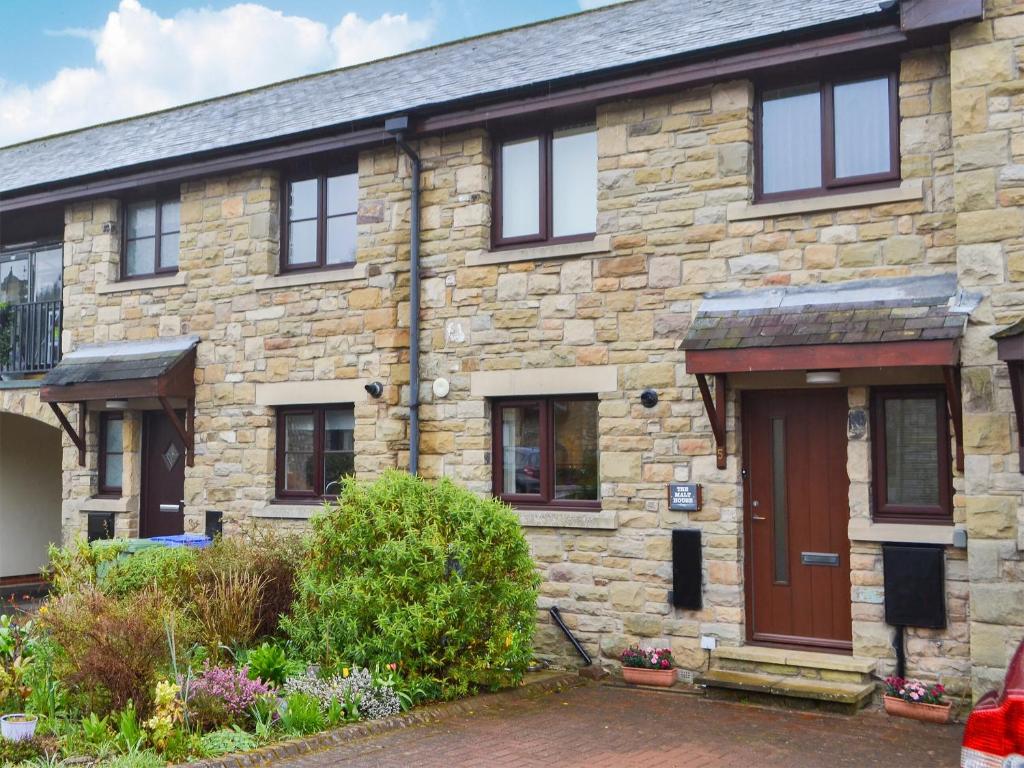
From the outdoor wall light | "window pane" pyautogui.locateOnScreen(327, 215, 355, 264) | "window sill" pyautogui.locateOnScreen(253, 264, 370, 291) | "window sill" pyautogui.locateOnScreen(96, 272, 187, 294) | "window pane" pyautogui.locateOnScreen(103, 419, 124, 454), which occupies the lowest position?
"window pane" pyautogui.locateOnScreen(103, 419, 124, 454)

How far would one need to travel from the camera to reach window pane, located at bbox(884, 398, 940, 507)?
27.3 ft

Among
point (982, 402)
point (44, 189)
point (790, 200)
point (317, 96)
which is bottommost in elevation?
point (982, 402)

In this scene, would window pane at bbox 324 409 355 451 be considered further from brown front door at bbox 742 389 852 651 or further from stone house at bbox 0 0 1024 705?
brown front door at bbox 742 389 852 651

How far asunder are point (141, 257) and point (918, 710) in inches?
409

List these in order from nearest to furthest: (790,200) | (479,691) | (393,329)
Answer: (479,691) < (790,200) < (393,329)

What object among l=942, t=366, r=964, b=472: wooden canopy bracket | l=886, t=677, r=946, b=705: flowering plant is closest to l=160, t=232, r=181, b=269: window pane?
l=942, t=366, r=964, b=472: wooden canopy bracket

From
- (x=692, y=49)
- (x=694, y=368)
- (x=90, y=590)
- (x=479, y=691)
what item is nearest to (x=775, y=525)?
(x=694, y=368)

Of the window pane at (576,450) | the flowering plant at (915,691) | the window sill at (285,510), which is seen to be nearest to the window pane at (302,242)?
the window sill at (285,510)

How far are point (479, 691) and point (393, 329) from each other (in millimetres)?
4100

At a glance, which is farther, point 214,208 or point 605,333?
point 214,208

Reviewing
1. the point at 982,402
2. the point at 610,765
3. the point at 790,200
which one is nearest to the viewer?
the point at 610,765

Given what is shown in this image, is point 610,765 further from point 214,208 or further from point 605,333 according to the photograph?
point 214,208

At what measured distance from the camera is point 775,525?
8984 millimetres

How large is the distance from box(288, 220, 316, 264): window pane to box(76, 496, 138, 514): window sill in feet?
12.2
